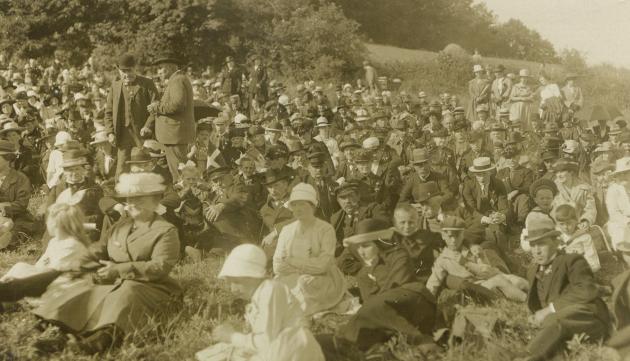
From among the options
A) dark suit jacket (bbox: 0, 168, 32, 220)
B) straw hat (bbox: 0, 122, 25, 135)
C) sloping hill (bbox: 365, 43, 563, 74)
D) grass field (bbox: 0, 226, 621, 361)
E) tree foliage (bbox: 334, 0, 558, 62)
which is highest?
tree foliage (bbox: 334, 0, 558, 62)

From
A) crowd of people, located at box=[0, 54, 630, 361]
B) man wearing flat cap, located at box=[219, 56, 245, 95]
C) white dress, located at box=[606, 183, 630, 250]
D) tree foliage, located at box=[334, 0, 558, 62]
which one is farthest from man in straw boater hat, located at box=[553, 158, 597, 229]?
tree foliage, located at box=[334, 0, 558, 62]

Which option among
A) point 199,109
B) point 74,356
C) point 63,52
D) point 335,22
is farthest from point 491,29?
point 74,356

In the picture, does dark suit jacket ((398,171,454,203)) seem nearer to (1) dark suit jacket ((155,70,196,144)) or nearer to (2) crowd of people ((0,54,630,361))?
(2) crowd of people ((0,54,630,361))

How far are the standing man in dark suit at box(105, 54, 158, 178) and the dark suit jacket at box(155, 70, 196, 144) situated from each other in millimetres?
215

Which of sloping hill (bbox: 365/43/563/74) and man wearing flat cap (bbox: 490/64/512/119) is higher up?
sloping hill (bbox: 365/43/563/74)

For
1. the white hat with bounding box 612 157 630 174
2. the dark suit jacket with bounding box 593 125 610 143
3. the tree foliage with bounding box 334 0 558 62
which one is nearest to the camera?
the white hat with bounding box 612 157 630 174

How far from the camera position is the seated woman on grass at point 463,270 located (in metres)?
6.06

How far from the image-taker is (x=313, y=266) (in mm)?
5895

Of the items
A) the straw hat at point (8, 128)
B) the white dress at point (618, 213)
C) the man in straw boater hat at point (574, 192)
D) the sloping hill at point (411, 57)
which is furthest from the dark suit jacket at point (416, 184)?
the sloping hill at point (411, 57)

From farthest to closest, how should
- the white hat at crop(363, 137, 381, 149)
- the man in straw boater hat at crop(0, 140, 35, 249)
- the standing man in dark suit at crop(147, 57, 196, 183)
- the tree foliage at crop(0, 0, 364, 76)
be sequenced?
the tree foliage at crop(0, 0, 364, 76), the white hat at crop(363, 137, 381, 149), the standing man in dark suit at crop(147, 57, 196, 183), the man in straw boater hat at crop(0, 140, 35, 249)

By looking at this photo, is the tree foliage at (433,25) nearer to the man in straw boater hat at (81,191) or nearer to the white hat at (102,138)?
the white hat at (102,138)

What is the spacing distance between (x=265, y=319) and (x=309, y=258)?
1811mm

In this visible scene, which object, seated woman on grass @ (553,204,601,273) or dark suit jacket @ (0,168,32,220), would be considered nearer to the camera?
seated woman on grass @ (553,204,601,273)

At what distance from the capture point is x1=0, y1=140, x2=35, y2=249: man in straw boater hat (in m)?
7.92
